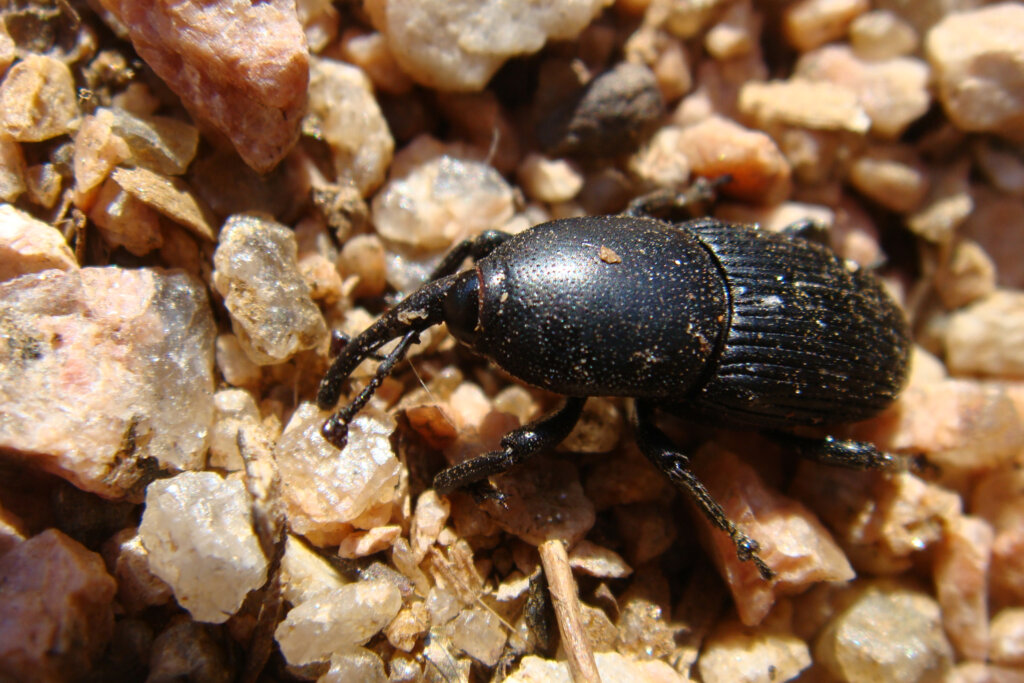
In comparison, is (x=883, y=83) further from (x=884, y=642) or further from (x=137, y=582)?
(x=137, y=582)

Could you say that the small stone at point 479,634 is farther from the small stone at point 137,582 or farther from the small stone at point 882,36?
the small stone at point 882,36

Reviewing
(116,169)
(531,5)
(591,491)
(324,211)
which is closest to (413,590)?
(591,491)

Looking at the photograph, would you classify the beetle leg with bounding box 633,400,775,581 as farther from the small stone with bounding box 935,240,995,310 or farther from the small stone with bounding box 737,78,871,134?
the small stone with bounding box 935,240,995,310

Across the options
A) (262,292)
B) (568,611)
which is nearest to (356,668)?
(568,611)

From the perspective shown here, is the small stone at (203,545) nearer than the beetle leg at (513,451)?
Yes

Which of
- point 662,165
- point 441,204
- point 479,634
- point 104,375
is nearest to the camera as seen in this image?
point 104,375

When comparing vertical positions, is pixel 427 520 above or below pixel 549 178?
below

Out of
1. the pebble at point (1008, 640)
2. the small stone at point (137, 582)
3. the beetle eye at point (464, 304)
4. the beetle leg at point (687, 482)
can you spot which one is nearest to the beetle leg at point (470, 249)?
the beetle eye at point (464, 304)
